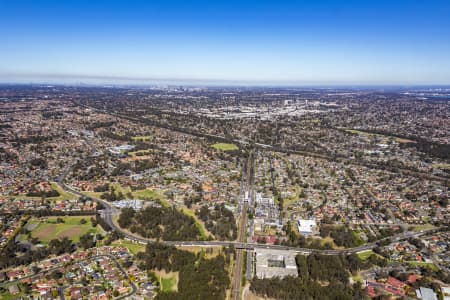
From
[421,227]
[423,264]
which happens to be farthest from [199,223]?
[421,227]

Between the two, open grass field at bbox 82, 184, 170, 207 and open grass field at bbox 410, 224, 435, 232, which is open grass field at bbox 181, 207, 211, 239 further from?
open grass field at bbox 410, 224, 435, 232

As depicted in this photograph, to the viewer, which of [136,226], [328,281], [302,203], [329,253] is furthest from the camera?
[302,203]

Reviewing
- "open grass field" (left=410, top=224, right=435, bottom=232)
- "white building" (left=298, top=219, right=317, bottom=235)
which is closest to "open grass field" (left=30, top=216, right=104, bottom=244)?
"white building" (left=298, top=219, right=317, bottom=235)

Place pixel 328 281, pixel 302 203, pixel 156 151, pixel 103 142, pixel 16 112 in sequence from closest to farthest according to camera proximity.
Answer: pixel 328 281 → pixel 302 203 → pixel 156 151 → pixel 103 142 → pixel 16 112

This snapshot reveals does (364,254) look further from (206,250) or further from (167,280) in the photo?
(167,280)

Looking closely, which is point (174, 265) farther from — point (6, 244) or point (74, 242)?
point (6, 244)

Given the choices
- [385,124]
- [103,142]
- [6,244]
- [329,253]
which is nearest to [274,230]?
[329,253]

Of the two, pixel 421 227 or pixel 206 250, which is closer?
pixel 206 250

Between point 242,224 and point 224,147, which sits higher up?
point 224,147

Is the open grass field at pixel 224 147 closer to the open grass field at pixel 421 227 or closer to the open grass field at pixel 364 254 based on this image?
the open grass field at pixel 421 227

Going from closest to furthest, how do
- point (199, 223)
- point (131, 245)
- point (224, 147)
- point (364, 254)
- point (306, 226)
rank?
1. point (364, 254)
2. point (131, 245)
3. point (306, 226)
4. point (199, 223)
5. point (224, 147)
